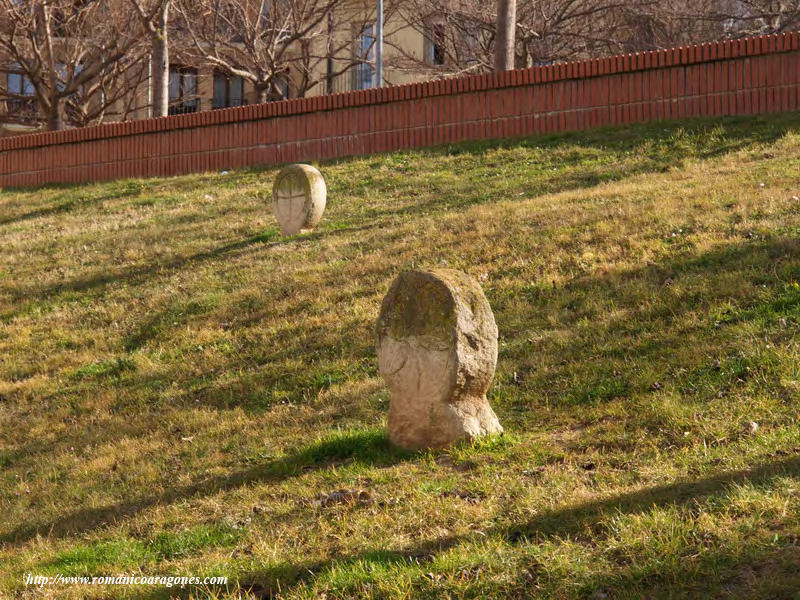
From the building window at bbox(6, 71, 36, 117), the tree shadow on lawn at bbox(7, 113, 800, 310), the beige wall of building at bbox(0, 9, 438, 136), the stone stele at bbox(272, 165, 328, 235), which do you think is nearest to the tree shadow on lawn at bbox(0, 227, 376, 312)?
the tree shadow on lawn at bbox(7, 113, 800, 310)

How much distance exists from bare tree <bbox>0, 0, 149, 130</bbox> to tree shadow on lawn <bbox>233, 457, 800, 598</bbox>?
69.0ft

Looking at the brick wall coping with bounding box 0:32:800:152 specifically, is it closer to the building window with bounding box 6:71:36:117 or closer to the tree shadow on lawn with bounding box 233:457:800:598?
the building window with bounding box 6:71:36:117

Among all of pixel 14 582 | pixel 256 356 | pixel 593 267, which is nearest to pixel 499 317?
pixel 593 267

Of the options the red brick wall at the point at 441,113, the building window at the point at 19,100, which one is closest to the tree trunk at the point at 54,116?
the red brick wall at the point at 441,113

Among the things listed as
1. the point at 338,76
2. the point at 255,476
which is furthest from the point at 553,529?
Result: the point at 338,76

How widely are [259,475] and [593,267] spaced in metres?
4.39

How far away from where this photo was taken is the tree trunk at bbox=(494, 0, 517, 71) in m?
19.2

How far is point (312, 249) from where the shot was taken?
12.6m

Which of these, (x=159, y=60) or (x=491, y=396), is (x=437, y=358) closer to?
(x=491, y=396)

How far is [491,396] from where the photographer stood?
7.60 m

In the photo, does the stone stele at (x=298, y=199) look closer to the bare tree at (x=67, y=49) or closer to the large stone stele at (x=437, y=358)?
the large stone stele at (x=437, y=358)

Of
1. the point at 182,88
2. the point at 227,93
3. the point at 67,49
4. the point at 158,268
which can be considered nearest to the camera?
the point at 158,268

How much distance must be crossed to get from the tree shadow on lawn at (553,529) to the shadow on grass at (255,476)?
149cm

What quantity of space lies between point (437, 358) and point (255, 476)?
4.74ft
